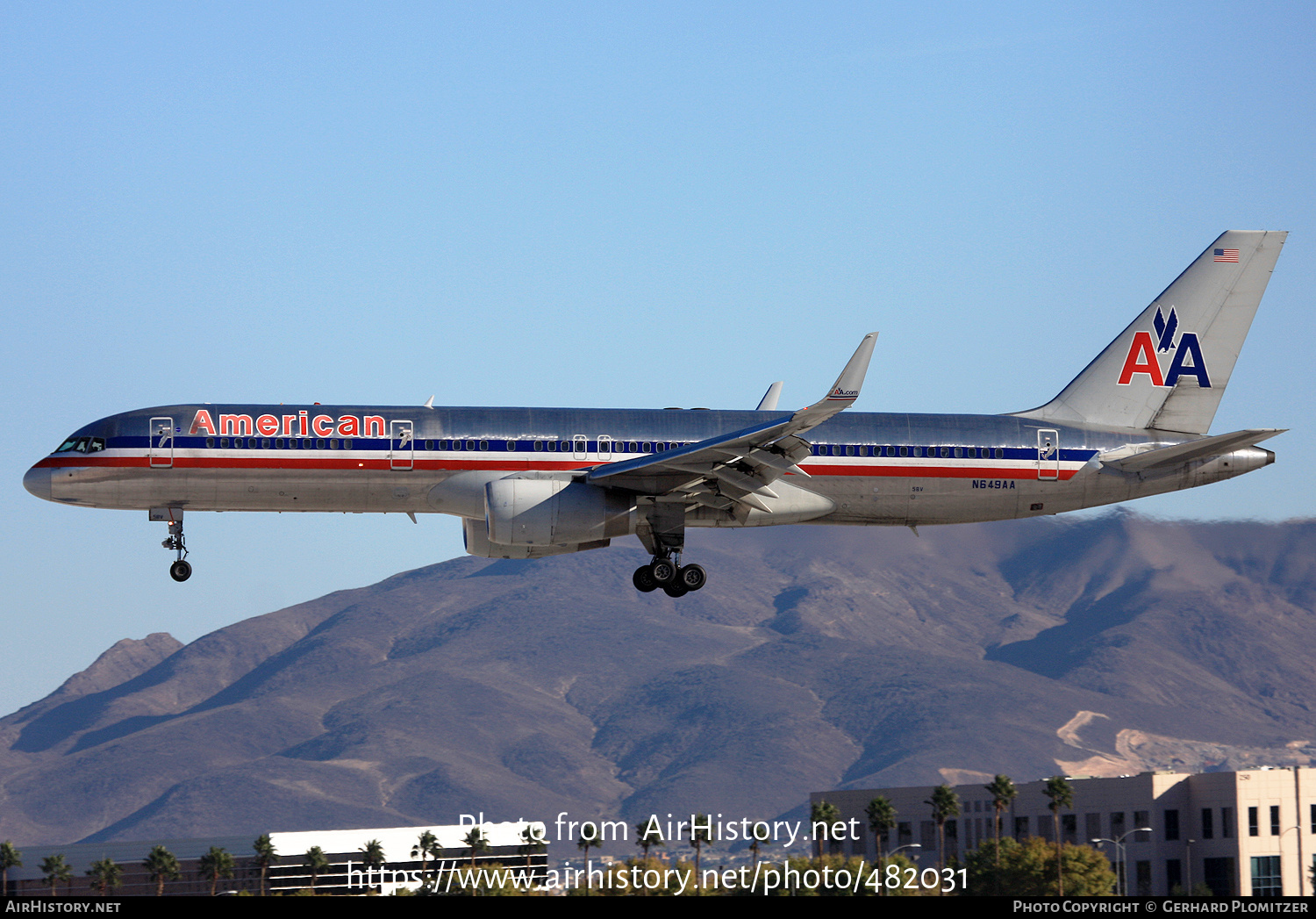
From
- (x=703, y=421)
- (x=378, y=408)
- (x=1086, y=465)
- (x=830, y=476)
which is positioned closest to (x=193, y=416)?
(x=378, y=408)

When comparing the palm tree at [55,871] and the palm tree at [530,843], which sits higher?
the palm tree at [530,843]

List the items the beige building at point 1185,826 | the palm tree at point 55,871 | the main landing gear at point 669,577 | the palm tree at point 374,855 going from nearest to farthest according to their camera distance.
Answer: the main landing gear at point 669,577, the beige building at point 1185,826, the palm tree at point 55,871, the palm tree at point 374,855

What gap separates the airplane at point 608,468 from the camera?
42219mm

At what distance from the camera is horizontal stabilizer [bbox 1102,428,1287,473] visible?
4331 centimetres

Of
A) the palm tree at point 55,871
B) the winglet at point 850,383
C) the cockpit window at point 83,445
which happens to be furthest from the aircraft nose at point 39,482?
the palm tree at point 55,871

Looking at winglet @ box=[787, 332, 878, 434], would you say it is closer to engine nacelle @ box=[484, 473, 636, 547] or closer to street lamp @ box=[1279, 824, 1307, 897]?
engine nacelle @ box=[484, 473, 636, 547]

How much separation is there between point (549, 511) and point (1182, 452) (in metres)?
18.3

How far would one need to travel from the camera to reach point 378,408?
4422 centimetres

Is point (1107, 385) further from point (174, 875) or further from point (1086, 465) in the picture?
point (174, 875)

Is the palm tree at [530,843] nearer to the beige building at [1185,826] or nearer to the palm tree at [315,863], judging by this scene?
the palm tree at [315,863]

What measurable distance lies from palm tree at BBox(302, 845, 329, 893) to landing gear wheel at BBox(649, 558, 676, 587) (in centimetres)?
12334

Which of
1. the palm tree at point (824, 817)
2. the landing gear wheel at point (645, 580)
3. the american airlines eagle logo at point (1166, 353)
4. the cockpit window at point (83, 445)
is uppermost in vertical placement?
the american airlines eagle logo at point (1166, 353)

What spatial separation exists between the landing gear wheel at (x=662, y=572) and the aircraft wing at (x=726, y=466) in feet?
6.53

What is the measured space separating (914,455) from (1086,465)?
554 centimetres
